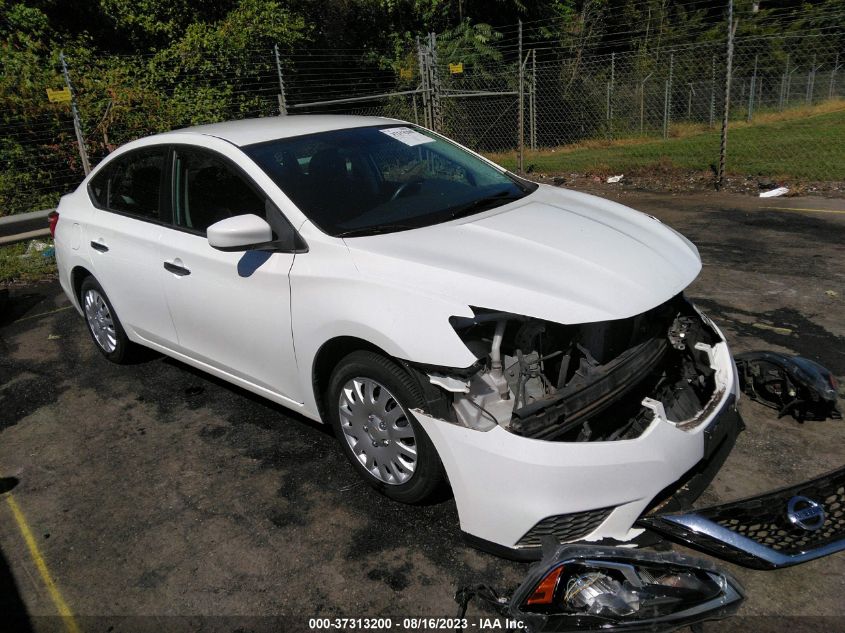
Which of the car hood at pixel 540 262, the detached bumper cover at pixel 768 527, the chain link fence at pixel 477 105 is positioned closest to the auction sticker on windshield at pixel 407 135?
the car hood at pixel 540 262

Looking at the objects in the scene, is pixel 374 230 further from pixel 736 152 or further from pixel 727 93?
pixel 736 152

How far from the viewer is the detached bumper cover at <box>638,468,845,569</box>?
2520 millimetres

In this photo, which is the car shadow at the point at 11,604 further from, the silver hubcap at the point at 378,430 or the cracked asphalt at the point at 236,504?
the silver hubcap at the point at 378,430

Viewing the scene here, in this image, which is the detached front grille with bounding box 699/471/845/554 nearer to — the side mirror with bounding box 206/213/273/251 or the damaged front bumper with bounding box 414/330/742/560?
the damaged front bumper with bounding box 414/330/742/560

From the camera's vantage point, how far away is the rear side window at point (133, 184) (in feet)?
13.7

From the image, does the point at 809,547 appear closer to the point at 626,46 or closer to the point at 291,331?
the point at 291,331

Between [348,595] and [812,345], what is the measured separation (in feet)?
11.2

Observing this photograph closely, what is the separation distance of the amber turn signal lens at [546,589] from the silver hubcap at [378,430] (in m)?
0.85

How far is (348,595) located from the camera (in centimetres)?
268

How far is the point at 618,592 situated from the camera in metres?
2.21

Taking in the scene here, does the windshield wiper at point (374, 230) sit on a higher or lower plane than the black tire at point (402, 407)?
higher

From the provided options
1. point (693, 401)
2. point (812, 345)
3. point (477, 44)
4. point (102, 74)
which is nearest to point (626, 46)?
point (477, 44)

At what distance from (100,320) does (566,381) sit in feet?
11.8

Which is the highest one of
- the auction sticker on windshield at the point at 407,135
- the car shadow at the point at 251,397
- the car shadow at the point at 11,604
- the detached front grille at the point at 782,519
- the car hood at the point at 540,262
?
the auction sticker on windshield at the point at 407,135
